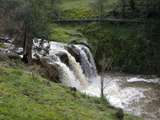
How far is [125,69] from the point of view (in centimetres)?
5497

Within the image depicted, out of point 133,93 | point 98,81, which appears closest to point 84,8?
point 98,81

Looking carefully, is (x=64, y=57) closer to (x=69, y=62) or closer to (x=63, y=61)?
(x=63, y=61)

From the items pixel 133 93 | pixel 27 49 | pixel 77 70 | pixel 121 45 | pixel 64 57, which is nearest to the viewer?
pixel 27 49

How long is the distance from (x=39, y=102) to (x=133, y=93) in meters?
23.2

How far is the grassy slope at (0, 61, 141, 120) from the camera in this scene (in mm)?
18188

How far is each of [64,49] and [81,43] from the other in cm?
644

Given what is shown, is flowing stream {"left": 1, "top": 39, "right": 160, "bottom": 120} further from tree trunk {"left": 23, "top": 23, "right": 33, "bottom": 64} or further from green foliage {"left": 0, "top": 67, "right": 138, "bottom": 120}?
green foliage {"left": 0, "top": 67, "right": 138, "bottom": 120}

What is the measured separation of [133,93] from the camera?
42.2m

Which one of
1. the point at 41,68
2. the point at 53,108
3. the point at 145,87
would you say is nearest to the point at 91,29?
the point at 145,87

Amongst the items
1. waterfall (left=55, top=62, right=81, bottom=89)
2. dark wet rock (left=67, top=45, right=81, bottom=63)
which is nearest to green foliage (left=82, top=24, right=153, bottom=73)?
dark wet rock (left=67, top=45, right=81, bottom=63)

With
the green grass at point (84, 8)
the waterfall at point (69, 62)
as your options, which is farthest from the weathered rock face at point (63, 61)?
the green grass at point (84, 8)

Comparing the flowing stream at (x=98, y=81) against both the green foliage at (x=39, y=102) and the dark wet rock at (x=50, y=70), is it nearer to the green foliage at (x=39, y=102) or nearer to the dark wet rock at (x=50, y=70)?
the dark wet rock at (x=50, y=70)

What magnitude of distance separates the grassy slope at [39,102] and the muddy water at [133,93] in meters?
8.43

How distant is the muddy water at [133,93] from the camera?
35.8 m
